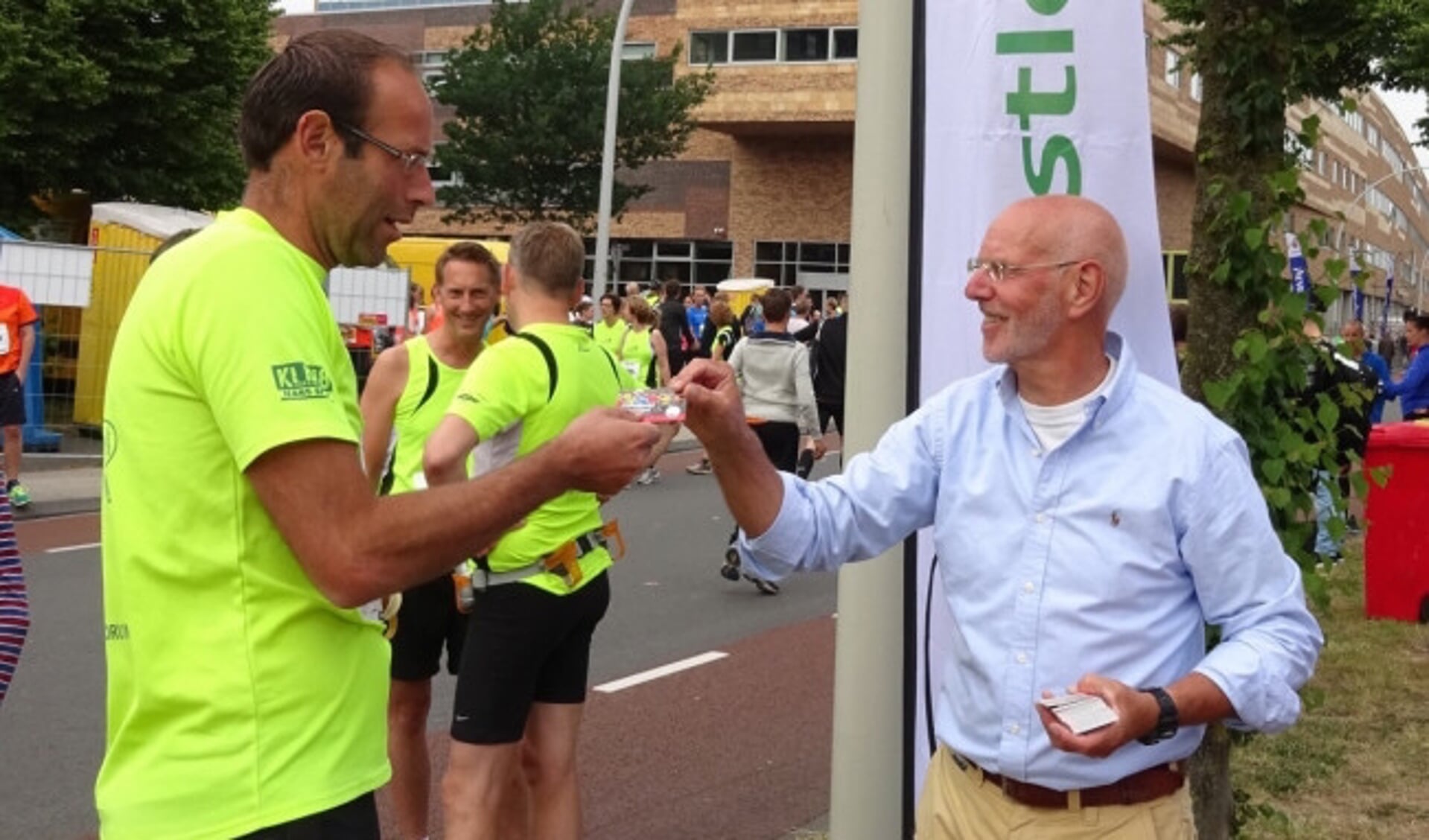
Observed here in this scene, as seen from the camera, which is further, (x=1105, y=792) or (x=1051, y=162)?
(x=1051, y=162)

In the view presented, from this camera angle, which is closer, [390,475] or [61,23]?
[390,475]

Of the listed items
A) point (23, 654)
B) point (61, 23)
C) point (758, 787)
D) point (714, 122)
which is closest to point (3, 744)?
point (23, 654)

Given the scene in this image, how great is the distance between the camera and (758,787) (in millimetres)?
6547

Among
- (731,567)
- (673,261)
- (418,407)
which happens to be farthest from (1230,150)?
(673,261)

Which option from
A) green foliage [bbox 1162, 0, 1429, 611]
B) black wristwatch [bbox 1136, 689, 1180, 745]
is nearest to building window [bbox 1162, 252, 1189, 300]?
green foliage [bbox 1162, 0, 1429, 611]

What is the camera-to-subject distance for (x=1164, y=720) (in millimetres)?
2594

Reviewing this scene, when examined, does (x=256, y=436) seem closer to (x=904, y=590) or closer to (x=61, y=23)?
(x=904, y=590)

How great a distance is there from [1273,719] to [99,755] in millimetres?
5228

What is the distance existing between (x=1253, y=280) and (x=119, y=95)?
81.2ft

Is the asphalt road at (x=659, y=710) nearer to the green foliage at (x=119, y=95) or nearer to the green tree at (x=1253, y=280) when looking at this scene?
the green tree at (x=1253, y=280)

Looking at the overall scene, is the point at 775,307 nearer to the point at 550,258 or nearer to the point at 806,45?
the point at 550,258

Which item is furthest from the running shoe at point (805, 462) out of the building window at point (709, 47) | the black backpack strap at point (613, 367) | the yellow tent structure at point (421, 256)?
the building window at point (709, 47)

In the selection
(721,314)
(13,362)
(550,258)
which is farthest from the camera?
(721,314)

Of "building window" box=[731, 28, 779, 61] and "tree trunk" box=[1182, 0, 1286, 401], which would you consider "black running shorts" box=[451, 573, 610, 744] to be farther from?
"building window" box=[731, 28, 779, 61]
